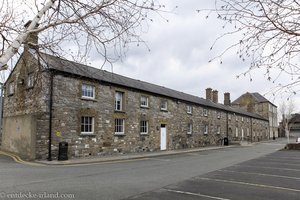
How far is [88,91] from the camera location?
1994 cm

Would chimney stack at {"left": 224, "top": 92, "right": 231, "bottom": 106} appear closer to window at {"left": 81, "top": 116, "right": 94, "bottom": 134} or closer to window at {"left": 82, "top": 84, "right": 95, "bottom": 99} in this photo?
window at {"left": 82, "top": 84, "right": 95, "bottom": 99}

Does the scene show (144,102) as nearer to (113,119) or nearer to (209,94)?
(113,119)

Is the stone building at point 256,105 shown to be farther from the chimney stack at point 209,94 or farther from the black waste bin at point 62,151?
the black waste bin at point 62,151

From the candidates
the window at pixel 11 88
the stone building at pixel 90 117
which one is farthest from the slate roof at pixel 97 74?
the window at pixel 11 88

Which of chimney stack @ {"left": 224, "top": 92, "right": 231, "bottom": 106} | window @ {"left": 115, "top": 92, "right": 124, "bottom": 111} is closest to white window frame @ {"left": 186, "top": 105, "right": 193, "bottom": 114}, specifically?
window @ {"left": 115, "top": 92, "right": 124, "bottom": 111}

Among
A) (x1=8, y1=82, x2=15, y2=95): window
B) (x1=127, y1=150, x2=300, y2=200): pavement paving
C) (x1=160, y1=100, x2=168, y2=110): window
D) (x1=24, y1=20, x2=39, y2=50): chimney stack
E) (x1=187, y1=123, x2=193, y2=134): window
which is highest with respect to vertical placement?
(x1=8, y1=82, x2=15, y2=95): window

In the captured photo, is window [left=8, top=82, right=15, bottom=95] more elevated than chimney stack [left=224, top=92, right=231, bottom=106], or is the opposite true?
chimney stack [left=224, top=92, right=231, bottom=106]

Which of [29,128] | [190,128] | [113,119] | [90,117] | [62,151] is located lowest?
[62,151]

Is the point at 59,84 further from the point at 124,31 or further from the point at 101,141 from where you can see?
the point at 124,31

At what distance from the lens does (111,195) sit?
7.46 metres

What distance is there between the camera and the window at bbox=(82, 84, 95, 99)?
772 inches

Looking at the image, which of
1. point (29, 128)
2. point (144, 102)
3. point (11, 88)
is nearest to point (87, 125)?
point (29, 128)

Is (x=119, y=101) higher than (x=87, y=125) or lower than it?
higher

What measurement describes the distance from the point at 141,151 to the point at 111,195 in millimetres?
16561
